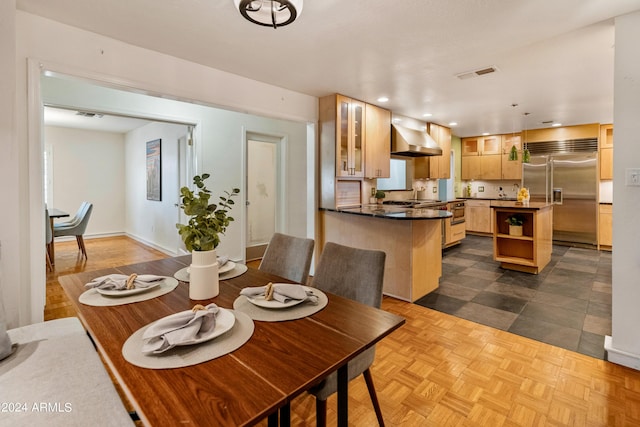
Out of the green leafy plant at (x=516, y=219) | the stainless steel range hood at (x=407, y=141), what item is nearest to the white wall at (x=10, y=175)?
the stainless steel range hood at (x=407, y=141)

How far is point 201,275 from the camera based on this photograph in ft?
4.26

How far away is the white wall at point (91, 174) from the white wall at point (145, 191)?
224mm

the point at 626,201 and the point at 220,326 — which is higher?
the point at 626,201

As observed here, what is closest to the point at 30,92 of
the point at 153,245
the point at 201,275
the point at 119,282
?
the point at 119,282

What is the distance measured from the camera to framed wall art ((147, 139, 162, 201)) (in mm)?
5438

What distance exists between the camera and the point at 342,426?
110 cm

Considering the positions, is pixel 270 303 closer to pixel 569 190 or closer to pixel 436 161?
pixel 436 161

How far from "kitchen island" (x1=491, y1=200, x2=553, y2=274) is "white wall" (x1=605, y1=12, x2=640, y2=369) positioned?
→ 6.90 ft

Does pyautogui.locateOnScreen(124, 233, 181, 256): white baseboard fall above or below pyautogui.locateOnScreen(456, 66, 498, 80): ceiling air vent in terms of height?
below

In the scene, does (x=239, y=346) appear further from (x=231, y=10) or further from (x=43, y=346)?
(x=231, y=10)

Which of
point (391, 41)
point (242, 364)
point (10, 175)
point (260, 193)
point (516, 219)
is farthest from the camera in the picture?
point (260, 193)

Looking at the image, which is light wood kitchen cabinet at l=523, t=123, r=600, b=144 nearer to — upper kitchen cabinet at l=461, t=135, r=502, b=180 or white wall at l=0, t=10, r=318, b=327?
upper kitchen cabinet at l=461, t=135, r=502, b=180

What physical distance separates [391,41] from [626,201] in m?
1.90

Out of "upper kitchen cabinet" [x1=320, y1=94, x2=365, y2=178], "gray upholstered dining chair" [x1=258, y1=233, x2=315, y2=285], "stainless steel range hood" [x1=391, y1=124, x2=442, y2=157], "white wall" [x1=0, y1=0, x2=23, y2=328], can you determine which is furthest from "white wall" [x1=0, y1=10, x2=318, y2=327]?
"stainless steel range hood" [x1=391, y1=124, x2=442, y2=157]
